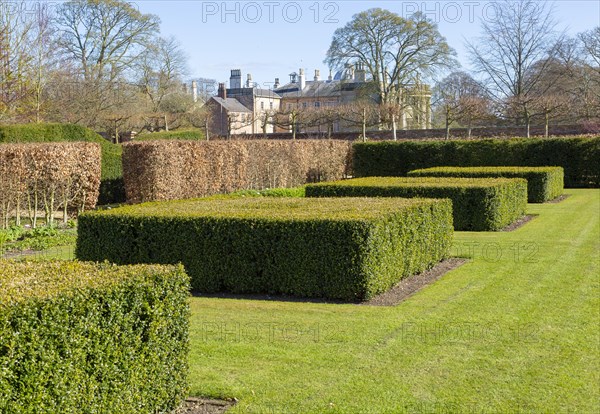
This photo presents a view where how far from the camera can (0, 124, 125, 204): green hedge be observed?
2138 centimetres

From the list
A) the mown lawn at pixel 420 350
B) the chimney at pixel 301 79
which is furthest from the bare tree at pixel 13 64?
the chimney at pixel 301 79

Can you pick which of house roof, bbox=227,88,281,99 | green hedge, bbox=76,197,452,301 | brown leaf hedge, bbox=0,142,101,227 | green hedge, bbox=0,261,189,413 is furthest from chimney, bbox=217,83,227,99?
green hedge, bbox=0,261,189,413

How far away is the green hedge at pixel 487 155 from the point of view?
1128 inches

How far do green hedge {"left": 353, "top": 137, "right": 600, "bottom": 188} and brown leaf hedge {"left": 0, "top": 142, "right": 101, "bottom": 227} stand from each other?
16790 millimetres

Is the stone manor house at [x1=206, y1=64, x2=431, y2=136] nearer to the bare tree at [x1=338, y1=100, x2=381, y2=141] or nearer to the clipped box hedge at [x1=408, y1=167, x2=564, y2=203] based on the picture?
the bare tree at [x1=338, y1=100, x2=381, y2=141]

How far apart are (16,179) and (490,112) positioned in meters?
35.6

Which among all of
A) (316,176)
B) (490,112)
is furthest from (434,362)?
(490,112)

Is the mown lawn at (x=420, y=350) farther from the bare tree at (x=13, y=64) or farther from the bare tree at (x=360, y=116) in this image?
the bare tree at (x=360, y=116)

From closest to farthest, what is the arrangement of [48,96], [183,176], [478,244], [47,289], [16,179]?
[47,289] → [478,244] → [16,179] → [183,176] → [48,96]

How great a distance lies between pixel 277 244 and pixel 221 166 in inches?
560

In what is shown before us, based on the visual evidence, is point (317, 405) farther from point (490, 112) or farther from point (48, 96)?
point (490, 112)

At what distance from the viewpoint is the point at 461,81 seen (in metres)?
54.4

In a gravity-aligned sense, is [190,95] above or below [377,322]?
above

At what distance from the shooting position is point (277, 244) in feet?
30.2
